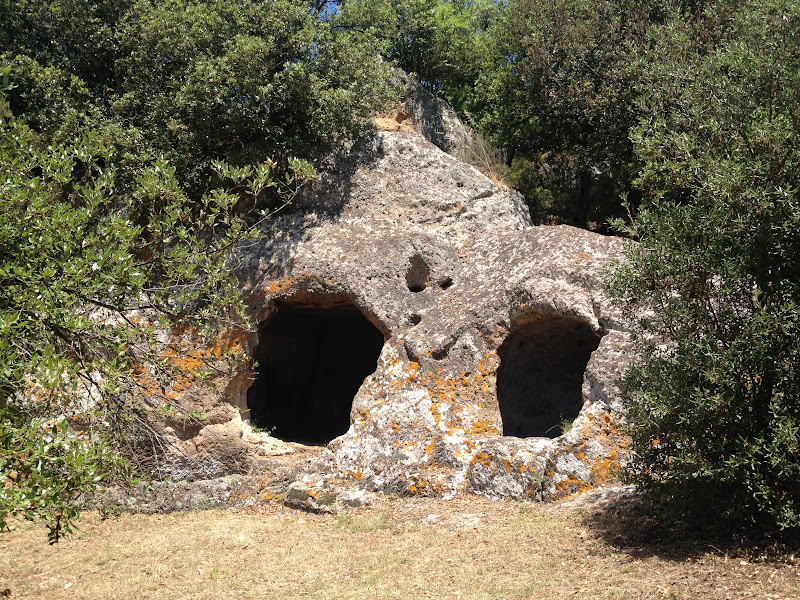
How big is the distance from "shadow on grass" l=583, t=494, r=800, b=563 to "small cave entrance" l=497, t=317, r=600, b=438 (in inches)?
159

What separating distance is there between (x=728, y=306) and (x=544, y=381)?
20.6ft

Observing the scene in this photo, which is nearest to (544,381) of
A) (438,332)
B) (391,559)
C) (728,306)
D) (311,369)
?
(438,332)

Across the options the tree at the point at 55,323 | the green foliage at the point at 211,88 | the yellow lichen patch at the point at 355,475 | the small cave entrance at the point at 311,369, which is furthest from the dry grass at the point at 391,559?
the green foliage at the point at 211,88

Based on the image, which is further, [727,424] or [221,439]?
[221,439]

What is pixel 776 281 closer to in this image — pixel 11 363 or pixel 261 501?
pixel 11 363

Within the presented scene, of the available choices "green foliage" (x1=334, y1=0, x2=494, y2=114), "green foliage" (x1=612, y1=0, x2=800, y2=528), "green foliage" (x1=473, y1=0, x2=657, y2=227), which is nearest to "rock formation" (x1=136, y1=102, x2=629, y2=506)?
"green foliage" (x1=612, y1=0, x2=800, y2=528)

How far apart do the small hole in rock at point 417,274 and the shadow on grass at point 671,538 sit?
556 cm

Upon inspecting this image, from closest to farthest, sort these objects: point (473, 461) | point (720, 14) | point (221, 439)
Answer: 1. point (473, 461)
2. point (221, 439)
3. point (720, 14)

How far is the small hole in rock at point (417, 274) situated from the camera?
13.3 m

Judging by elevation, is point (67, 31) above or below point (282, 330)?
above

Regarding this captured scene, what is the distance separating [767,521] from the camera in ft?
23.6

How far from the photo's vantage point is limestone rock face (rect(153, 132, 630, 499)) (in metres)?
10.5

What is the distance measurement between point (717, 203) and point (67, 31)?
1504cm

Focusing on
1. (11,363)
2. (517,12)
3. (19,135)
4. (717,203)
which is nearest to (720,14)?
(517,12)
